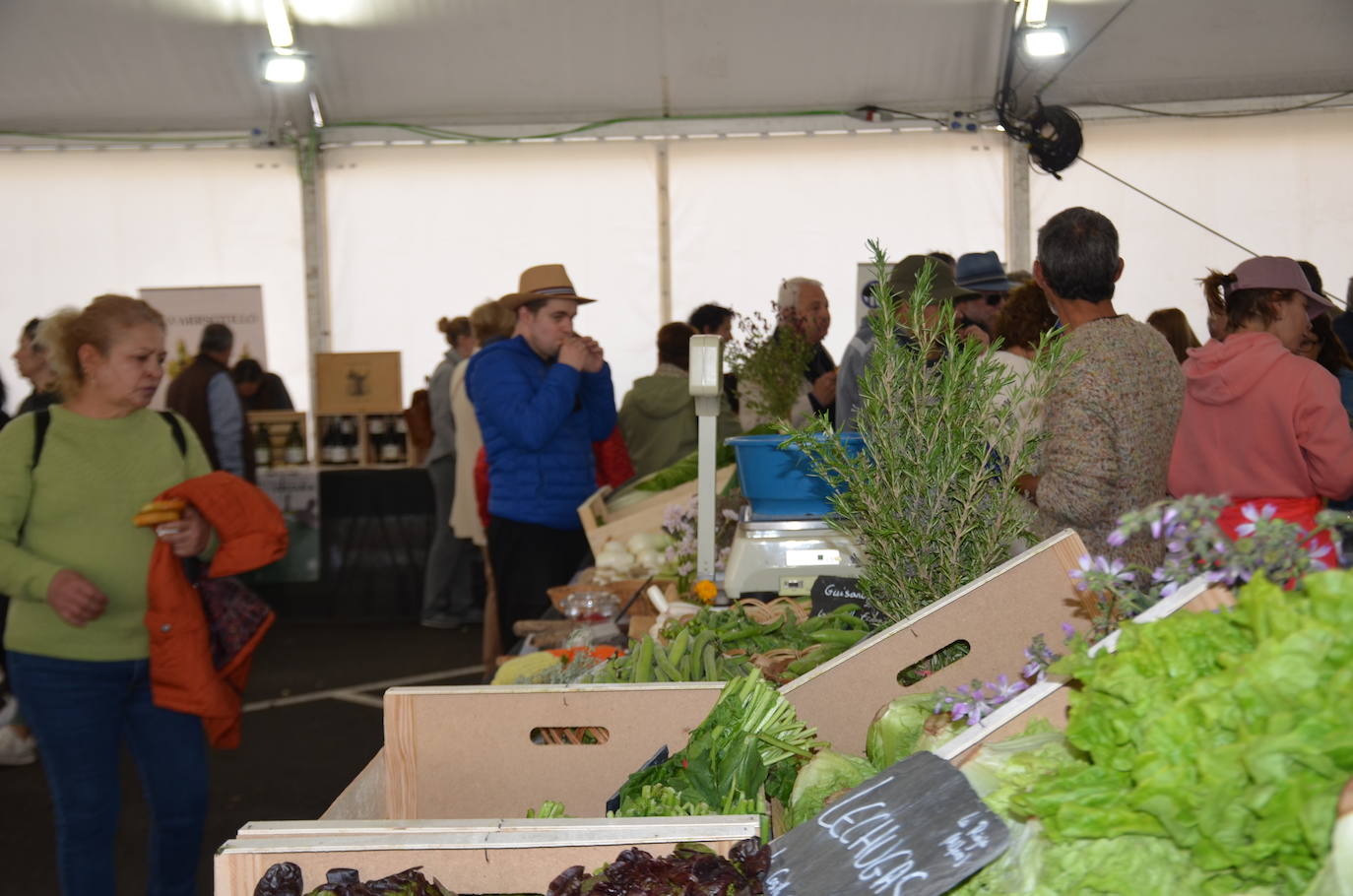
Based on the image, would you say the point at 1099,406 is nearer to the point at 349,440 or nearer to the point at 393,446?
the point at 393,446

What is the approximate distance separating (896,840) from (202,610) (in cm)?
229

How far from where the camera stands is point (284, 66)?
8.17 metres

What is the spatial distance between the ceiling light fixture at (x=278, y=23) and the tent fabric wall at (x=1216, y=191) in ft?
16.8

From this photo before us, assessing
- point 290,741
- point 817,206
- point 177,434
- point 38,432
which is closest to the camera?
point 38,432

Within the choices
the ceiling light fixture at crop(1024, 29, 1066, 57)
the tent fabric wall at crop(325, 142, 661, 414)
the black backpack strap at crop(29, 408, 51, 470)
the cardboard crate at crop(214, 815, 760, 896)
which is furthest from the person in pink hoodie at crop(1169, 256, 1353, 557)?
the tent fabric wall at crop(325, 142, 661, 414)

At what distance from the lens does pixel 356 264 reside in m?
9.15

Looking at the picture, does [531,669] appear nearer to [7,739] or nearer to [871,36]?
[7,739]

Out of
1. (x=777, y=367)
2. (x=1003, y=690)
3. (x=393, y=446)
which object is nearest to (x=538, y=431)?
(x=777, y=367)

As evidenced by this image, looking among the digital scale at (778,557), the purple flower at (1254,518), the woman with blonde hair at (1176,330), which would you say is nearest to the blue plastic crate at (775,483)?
the digital scale at (778,557)

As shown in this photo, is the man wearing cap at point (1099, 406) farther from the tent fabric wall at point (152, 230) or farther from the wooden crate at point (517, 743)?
the tent fabric wall at point (152, 230)

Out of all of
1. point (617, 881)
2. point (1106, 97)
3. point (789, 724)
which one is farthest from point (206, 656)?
point (1106, 97)

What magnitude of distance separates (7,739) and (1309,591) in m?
5.60

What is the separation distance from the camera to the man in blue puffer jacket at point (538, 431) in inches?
172

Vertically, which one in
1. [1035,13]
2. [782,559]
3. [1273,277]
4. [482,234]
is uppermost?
[1035,13]
